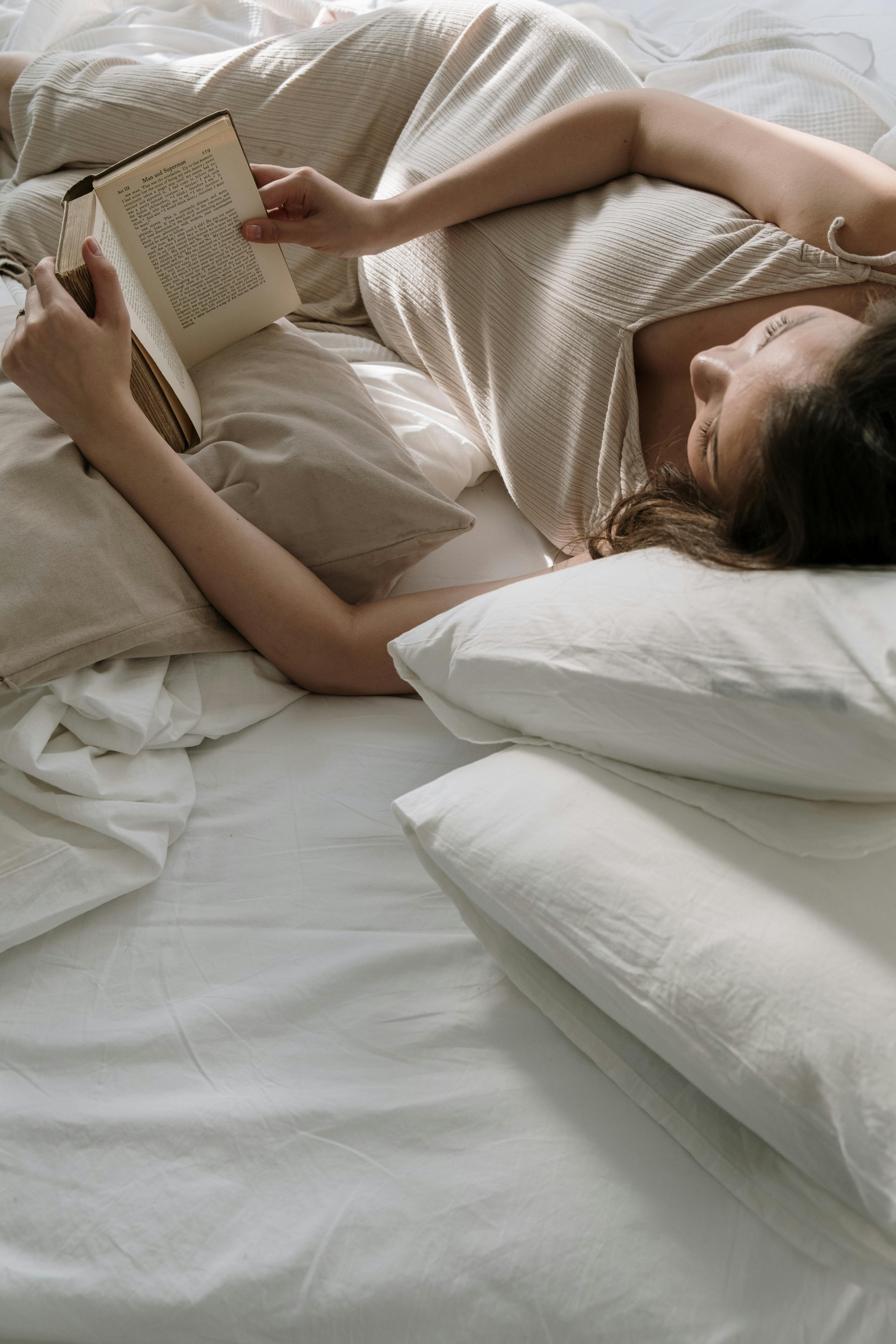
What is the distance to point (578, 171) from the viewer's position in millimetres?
920

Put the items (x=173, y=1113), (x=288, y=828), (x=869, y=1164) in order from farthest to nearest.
A: (x=288, y=828) < (x=173, y=1113) < (x=869, y=1164)

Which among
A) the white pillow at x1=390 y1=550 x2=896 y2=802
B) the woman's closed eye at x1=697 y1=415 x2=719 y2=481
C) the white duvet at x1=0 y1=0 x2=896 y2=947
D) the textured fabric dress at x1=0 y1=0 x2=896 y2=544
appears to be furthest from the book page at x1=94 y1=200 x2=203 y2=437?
the woman's closed eye at x1=697 y1=415 x2=719 y2=481

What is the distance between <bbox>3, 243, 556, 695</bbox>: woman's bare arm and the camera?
703mm

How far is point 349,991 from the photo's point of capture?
1.87 ft

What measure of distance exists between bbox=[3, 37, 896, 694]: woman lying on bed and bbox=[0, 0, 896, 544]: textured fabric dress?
0.04 meters

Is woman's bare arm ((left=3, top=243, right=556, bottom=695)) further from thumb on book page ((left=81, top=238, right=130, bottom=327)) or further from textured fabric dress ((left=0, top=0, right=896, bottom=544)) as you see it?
textured fabric dress ((left=0, top=0, right=896, bottom=544))

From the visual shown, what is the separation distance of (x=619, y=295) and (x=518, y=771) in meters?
0.52

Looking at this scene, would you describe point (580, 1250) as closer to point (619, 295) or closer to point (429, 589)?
point (429, 589)

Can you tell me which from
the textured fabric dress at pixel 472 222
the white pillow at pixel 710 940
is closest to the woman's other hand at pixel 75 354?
the textured fabric dress at pixel 472 222

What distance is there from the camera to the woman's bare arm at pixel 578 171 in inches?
32.5

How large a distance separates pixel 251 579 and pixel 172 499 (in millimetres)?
93

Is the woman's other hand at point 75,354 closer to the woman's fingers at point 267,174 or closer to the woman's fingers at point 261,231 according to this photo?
the woman's fingers at point 261,231

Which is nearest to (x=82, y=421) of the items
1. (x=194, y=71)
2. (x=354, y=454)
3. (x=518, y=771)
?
(x=354, y=454)

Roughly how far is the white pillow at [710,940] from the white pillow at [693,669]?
1.6 inches
